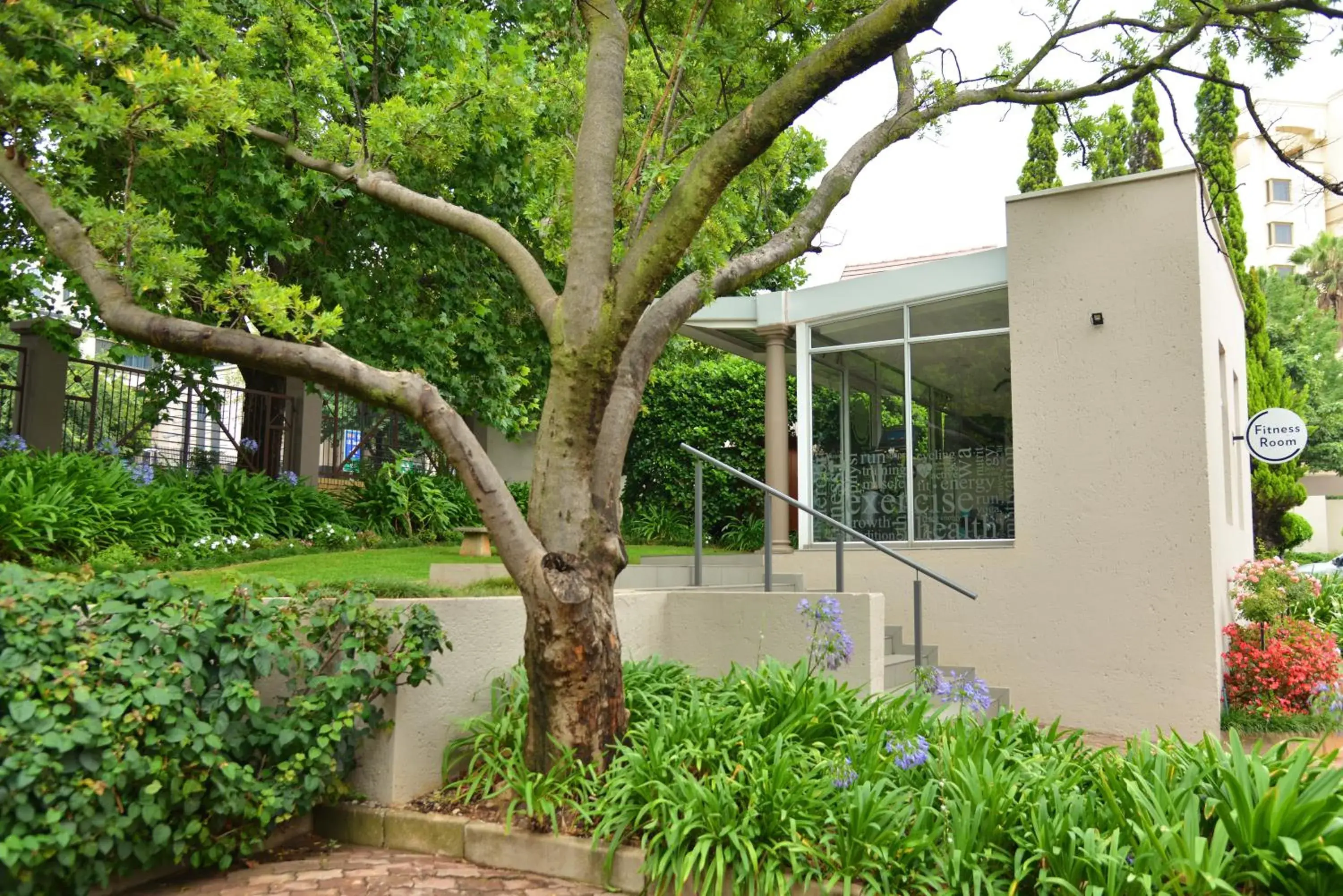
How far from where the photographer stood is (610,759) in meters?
4.63

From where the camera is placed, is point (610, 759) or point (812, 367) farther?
point (812, 367)

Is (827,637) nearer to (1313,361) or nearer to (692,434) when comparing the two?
(692,434)

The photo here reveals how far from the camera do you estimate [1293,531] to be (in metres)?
21.4

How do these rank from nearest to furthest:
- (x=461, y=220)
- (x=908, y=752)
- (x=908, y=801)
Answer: (x=908, y=801) → (x=908, y=752) → (x=461, y=220)

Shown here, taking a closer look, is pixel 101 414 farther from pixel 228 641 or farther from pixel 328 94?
pixel 228 641

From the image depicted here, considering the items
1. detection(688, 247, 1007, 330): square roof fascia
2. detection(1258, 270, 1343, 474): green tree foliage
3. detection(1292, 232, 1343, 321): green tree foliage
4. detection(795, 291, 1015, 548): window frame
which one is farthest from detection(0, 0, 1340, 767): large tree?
detection(1292, 232, 1343, 321): green tree foliage

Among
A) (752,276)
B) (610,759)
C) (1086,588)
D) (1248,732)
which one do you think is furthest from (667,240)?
(1248,732)

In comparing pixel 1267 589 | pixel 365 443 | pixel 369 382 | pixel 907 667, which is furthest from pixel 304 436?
pixel 1267 589

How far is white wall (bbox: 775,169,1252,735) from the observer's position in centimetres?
762

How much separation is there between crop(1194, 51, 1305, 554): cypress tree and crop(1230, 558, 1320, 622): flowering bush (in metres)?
9.18

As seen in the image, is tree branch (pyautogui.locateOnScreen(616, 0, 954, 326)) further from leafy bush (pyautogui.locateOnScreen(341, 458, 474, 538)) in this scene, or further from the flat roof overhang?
leafy bush (pyautogui.locateOnScreen(341, 458, 474, 538))

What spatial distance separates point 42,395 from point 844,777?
10.3 m

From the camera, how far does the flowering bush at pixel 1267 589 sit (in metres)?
8.22

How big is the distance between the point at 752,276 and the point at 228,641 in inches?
139
